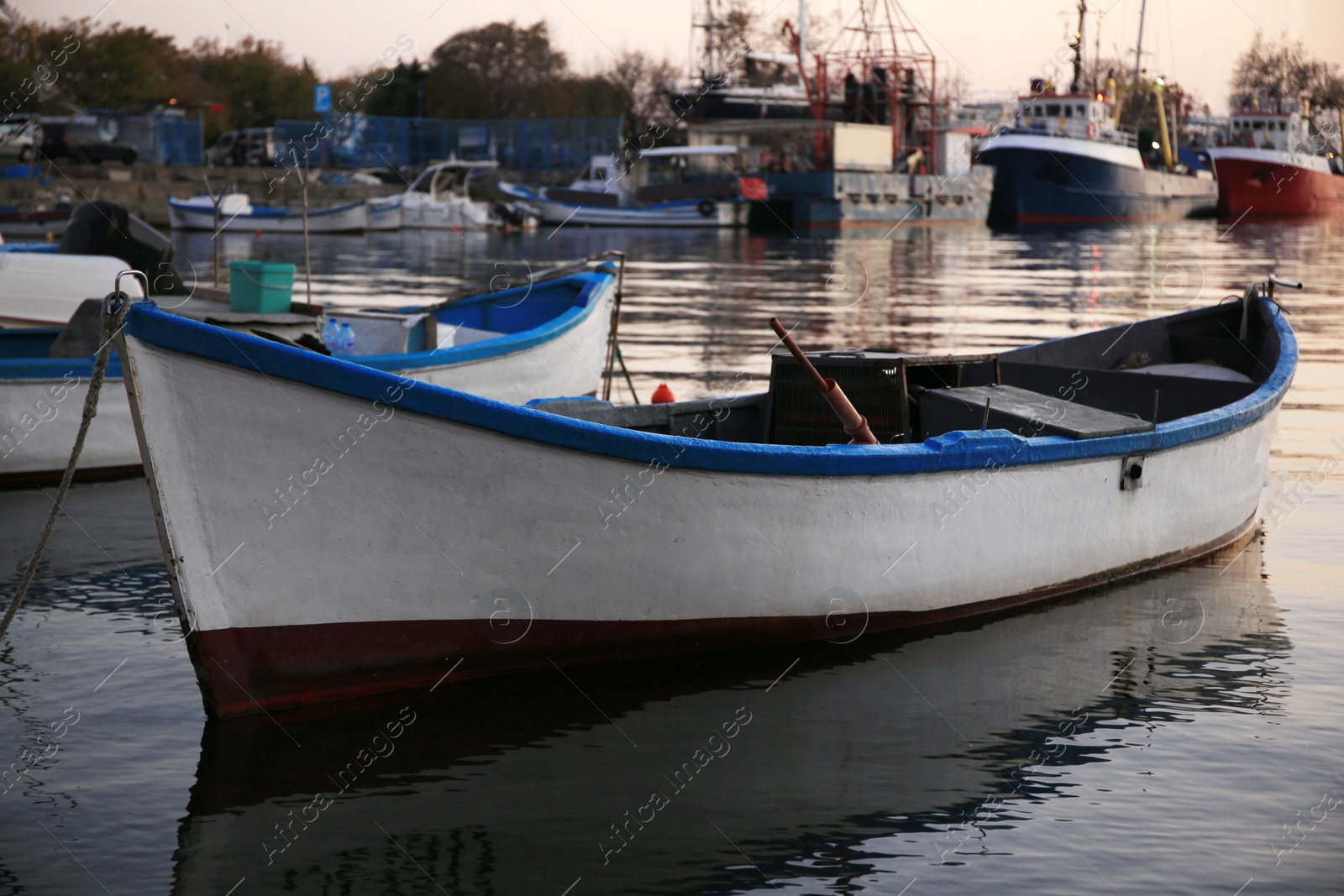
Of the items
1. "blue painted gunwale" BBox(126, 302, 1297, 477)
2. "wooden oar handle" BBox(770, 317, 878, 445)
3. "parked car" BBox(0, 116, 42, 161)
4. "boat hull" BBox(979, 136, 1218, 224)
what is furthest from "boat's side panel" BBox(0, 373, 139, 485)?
"boat hull" BBox(979, 136, 1218, 224)

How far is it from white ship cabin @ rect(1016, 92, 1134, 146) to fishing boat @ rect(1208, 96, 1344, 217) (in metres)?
5.53

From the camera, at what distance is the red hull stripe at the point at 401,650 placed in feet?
17.3

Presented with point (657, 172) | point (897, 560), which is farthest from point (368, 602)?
point (657, 172)

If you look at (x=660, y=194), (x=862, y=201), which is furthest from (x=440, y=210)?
(x=862, y=201)

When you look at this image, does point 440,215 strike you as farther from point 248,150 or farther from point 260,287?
point 260,287

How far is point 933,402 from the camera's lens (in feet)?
24.0

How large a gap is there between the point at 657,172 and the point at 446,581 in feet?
162

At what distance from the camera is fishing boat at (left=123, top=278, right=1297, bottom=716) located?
502 centimetres

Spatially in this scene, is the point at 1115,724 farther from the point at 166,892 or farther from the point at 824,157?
the point at 824,157

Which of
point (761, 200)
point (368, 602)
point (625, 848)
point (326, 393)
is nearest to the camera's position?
point (625, 848)

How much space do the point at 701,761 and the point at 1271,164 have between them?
5994cm

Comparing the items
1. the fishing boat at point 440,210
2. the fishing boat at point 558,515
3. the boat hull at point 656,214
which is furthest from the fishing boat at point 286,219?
the fishing boat at point 558,515

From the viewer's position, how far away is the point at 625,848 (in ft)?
14.7

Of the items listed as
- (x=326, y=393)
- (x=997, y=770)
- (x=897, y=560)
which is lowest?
(x=997, y=770)
